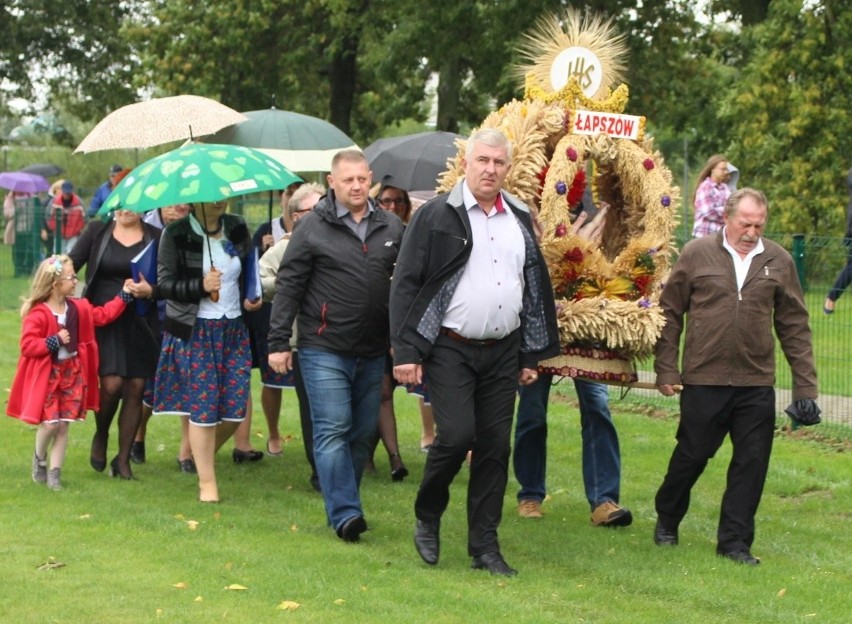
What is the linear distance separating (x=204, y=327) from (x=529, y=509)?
225 cm

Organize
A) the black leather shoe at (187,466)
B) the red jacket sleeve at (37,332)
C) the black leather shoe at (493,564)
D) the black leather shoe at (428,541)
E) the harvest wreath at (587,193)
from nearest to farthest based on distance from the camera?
the black leather shoe at (493,564), the black leather shoe at (428,541), the harvest wreath at (587,193), the red jacket sleeve at (37,332), the black leather shoe at (187,466)

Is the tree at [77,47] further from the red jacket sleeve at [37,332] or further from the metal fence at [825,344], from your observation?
the red jacket sleeve at [37,332]

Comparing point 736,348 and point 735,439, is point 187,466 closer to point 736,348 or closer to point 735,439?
point 735,439

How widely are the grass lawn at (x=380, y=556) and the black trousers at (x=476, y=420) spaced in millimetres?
340

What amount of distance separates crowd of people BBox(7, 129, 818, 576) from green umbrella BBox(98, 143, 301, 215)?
35 centimetres

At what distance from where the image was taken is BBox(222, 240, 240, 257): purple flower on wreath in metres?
9.04

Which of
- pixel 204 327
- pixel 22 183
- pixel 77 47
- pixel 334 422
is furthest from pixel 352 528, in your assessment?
pixel 77 47

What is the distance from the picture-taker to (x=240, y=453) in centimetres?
1061

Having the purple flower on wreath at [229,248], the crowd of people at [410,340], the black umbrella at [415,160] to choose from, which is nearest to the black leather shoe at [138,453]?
the crowd of people at [410,340]

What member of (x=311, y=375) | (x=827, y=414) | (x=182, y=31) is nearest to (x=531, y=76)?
(x=311, y=375)

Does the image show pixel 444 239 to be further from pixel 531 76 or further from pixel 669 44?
pixel 669 44

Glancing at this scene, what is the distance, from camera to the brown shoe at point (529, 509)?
8773 millimetres

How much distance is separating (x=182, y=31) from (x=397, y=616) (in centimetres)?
2587

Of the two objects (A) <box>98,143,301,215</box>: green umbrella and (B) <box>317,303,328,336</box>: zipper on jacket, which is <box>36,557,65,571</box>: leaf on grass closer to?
(B) <box>317,303,328,336</box>: zipper on jacket
